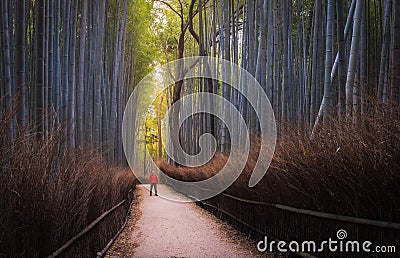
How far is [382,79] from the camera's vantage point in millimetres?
6328

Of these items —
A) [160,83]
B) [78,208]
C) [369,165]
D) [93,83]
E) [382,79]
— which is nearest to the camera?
[369,165]

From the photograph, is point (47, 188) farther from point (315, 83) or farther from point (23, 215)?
point (315, 83)

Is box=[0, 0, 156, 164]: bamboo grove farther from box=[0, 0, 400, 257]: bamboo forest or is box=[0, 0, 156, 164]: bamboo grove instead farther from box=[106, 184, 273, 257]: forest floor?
box=[106, 184, 273, 257]: forest floor

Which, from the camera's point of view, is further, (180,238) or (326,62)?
(180,238)

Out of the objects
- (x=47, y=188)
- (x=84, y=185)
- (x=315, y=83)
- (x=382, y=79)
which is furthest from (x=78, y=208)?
(x=315, y=83)

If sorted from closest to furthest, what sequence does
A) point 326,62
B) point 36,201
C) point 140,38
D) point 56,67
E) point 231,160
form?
point 36,201
point 326,62
point 56,67
point 231,160
point 140,38

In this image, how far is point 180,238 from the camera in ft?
21.8

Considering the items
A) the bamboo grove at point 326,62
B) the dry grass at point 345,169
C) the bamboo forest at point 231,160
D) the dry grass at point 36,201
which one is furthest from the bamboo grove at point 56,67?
the bamboo grove at point 326,62

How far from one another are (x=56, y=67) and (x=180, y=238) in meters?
2.79

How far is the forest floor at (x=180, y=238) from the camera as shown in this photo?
5.50 m

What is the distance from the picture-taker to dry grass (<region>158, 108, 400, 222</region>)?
284 cm

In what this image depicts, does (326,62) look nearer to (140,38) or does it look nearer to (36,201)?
(36,201)

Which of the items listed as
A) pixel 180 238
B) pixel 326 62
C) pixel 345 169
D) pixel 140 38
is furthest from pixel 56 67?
pixel 140 38

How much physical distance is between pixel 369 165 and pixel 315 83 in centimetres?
479
